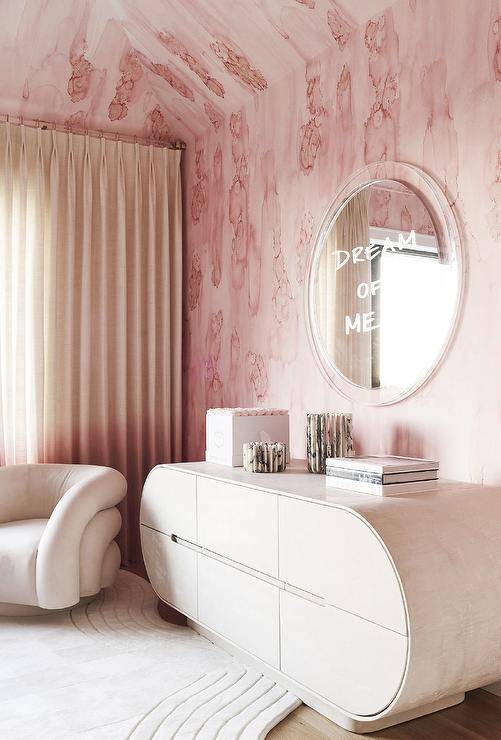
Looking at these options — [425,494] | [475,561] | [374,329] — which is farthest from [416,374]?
[475,561]

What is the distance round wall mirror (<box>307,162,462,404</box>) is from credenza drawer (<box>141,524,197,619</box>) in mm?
924

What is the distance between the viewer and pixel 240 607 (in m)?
2.55

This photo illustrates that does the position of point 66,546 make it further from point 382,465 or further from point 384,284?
point 384,284

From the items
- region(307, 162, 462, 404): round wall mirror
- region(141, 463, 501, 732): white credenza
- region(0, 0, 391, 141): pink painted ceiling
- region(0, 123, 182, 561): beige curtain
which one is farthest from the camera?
region(0, 123, 182, 561): beige curtain

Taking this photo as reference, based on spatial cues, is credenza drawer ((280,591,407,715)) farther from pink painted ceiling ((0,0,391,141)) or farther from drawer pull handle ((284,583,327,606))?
pink painted ceiling ((0,0,391,141))

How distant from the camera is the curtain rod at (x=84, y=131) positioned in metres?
3.87

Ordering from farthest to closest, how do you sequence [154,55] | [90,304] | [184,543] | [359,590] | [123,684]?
[90,304] < [154,55] < [184,543] < [123,684] < [359,590]

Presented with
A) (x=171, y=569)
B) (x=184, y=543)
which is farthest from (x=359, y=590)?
(x=171, y=569)

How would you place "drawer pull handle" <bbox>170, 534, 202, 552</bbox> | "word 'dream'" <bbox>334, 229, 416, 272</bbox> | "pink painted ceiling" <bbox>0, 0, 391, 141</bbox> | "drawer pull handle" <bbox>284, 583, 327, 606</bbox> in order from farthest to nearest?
"pink painted ceiling" <bbox>0, 0, 391, 141</bbox> → "drawer pull handle" <bbox>170, 534, 202, 552</bbox> → "word 'dream'" <bbox>334, 229, 416, 272</bbox> → "drawer pull handle" <bbox>284, 583, 327, 606</bbox>

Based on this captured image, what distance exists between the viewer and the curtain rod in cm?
387

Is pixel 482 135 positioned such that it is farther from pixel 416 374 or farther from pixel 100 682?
pixel 100 682

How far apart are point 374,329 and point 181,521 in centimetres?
107

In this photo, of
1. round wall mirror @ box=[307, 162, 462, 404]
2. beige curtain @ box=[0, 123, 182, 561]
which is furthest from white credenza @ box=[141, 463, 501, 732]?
beige curtain @ box=[0, 123, 182, 561]

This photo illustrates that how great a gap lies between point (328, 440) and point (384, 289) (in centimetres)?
60
